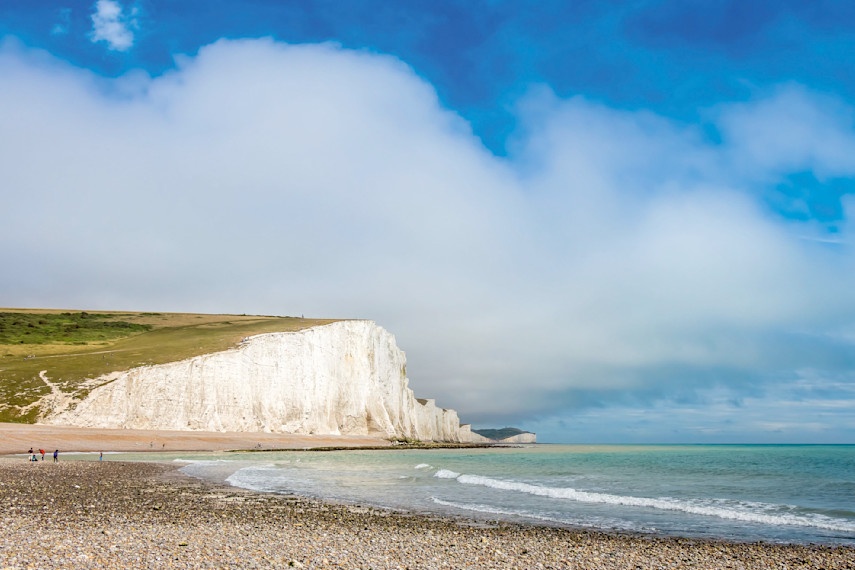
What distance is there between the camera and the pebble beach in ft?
29.0

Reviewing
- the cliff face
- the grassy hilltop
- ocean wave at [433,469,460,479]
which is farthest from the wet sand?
ocean wave at [433,469,460,479]

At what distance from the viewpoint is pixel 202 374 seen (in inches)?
2383

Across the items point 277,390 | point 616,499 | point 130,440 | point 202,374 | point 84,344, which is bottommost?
point 130,440

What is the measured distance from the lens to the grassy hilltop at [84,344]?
170 ft

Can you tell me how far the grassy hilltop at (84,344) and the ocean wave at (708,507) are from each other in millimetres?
47666

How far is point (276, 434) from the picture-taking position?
6356 cm

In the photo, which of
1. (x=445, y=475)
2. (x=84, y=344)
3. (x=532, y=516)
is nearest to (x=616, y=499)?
(x=532, y=516)

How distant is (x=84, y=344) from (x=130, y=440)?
28.9 metres

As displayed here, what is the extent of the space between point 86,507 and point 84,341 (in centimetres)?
6897

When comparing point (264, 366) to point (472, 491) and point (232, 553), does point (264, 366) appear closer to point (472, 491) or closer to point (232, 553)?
point (472, 491)

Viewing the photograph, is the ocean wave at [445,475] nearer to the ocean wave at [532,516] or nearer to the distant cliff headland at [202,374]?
the ocean wave at [532,516]

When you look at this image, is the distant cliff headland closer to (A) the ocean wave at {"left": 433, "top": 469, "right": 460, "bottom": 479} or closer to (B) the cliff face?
(B) the cliff face

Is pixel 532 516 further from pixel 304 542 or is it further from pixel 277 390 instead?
pixel 277 390

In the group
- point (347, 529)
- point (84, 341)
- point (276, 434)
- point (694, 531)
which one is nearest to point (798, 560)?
point (694, 531)
